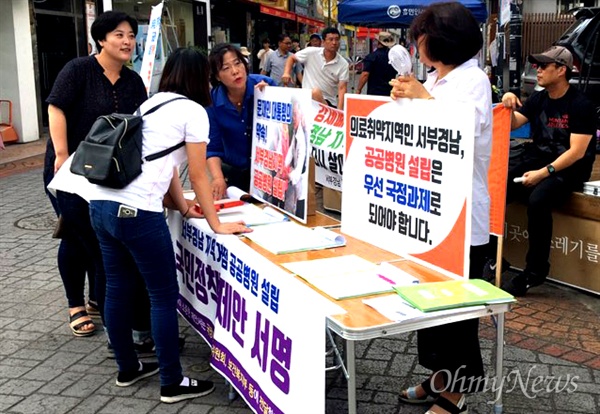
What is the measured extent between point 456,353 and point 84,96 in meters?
2.40

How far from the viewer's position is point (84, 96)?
12.6ft

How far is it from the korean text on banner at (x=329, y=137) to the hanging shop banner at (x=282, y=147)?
3.23ft

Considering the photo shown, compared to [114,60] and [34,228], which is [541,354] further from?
[34,228]

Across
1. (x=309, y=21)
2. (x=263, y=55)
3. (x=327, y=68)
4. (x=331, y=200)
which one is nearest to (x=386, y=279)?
(x=331, y=200)

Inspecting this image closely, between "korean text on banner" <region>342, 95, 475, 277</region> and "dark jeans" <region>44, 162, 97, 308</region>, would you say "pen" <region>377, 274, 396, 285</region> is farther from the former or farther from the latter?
"dark jeans" <region>44, 162, 97, 308</region>

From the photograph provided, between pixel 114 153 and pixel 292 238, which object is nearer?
pixel 114 153

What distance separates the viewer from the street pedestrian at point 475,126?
279cm

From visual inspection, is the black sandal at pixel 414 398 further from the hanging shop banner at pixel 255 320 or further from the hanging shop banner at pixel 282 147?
the hanging shop banner at pixel 282 147

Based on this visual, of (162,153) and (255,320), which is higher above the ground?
(162,153)

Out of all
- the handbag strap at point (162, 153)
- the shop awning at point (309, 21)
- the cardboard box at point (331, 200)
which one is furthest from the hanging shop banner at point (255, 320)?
the shop awning at point (309, 21)

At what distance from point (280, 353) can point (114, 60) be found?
6.65 ft

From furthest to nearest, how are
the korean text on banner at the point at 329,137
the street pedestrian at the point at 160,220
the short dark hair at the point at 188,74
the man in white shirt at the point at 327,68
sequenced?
the man in white shirt at the point at 327,68, the korean text on banner at the point at 329,137, the short dark hair at the point at 188,74, the street pedestrian at the point at 160,220

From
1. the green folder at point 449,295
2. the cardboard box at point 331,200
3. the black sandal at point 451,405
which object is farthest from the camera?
the cardboard box at point 331,200
